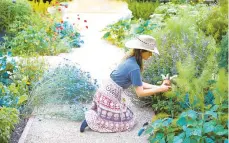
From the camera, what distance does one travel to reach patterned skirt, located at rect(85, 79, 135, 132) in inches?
189

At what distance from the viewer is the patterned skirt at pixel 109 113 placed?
4793 millimetres

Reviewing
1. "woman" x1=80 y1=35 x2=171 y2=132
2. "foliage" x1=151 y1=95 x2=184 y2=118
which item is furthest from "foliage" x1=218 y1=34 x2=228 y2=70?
"woman" x1=80 y1=35 x2=171 y2=132

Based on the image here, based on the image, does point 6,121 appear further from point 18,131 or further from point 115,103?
point 115,103

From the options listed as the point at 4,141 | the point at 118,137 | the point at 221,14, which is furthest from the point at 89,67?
the point at 4,141

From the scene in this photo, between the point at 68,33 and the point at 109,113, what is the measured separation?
14.9 feet

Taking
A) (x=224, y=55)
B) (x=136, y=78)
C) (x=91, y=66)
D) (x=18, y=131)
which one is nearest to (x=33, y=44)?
(x=91, y=66)

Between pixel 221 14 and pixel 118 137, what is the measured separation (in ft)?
9.24

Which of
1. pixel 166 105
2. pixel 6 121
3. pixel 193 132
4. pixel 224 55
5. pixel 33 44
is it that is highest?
pixel 224 55

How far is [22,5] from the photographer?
9.45 m

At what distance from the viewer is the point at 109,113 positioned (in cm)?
482

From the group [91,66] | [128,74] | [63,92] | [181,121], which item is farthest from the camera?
[91,66]

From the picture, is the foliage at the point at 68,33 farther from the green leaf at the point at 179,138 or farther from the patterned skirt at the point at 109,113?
the green leaf at the point at 179,138

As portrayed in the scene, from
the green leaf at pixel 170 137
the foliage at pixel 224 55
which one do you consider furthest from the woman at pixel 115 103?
the green leaf at pixel 170 137

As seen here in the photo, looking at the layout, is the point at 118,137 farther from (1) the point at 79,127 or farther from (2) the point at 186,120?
(2) the point at 186,120
